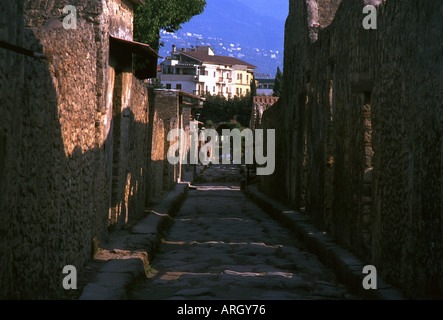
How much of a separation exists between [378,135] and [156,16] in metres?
19.3

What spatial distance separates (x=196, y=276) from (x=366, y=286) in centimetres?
198

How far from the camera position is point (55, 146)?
513 cm

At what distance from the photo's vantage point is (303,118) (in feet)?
42.7

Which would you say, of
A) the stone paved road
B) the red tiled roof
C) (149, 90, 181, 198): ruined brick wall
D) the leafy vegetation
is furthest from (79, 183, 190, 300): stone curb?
the red tiled roof

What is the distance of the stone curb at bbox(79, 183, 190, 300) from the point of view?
5535 mm

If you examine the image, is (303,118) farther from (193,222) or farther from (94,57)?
(94,57)

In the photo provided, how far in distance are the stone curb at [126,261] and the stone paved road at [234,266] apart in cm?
17

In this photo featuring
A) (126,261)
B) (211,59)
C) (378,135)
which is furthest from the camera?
(211,59)

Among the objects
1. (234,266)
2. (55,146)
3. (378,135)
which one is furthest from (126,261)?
(378,135)

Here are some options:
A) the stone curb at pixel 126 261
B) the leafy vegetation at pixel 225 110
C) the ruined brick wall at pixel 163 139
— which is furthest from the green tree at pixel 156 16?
the leafy vegetation at pixel 225 110

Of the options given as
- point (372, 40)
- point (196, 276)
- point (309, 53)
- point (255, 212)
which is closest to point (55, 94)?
point (196, 276)

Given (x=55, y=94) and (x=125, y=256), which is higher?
(x=55, y=94)

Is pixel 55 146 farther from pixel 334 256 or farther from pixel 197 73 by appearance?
pixel 197 73

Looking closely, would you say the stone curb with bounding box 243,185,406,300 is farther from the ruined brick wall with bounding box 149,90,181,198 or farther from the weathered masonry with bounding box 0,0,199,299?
the ruined brick wall with bounding box 149,90,181,198
